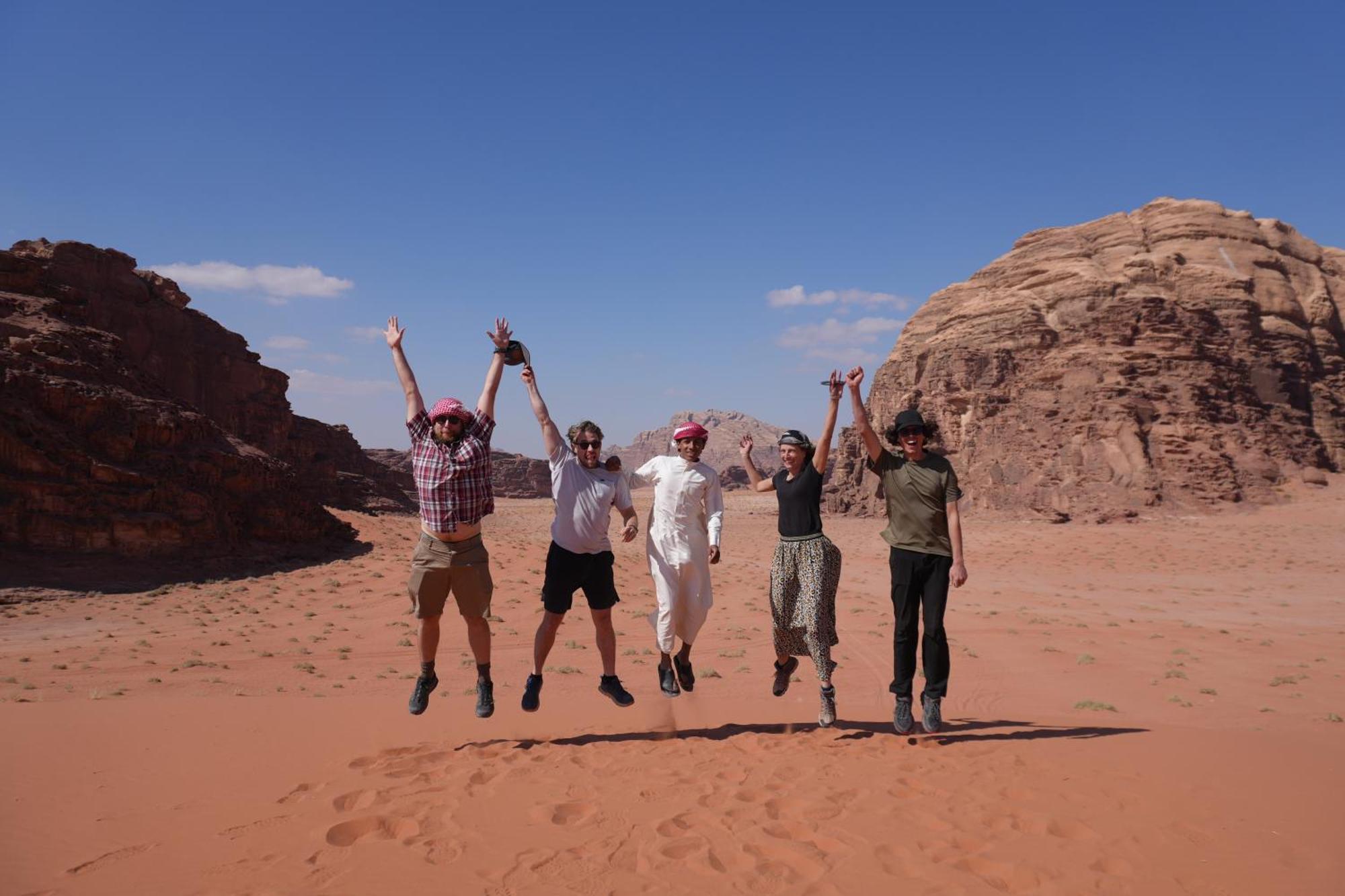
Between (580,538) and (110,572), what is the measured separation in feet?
57.6

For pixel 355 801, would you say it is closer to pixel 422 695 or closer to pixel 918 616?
pixel 422 695

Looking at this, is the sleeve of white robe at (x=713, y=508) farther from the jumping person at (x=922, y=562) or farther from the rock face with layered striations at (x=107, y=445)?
the rock face with layered striations at (x=107, y=445)

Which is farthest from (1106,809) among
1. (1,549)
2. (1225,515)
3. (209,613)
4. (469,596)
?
(1225,515)

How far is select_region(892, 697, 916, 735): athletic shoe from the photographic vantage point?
584 centimetres

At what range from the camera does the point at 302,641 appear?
12.3 metres

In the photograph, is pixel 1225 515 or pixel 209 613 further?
pixel 1225 515

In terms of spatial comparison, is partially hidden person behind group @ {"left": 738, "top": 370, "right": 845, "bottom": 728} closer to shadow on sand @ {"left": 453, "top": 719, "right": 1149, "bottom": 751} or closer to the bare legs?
shadow on sand @ {"left": 453, "top": 719, "right": 1149, "bottom": 751}

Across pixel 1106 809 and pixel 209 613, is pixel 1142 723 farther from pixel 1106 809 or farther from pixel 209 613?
pixel 209 613

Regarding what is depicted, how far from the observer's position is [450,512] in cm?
565

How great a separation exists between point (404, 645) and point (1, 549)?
40.0ft

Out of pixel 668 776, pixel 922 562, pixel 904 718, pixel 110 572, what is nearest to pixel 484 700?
pixel 668 776

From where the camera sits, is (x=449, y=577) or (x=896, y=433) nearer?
(x=449, y=577)

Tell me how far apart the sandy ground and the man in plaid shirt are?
827 mm

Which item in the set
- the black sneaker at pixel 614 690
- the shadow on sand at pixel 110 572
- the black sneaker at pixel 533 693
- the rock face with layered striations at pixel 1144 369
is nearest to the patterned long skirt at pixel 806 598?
the black sneaker at pixel 614 690
